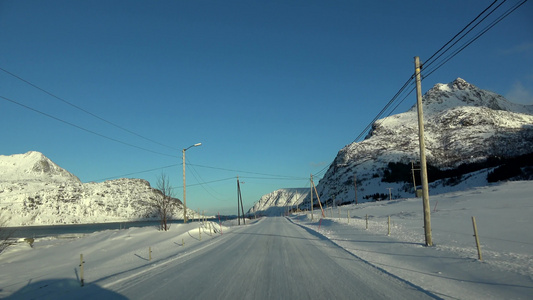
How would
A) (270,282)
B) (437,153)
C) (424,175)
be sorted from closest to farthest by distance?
(270,282) < (424,175) < (437,153)

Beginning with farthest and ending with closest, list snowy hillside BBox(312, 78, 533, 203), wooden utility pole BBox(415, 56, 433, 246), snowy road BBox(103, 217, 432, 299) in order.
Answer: snowy hillside BBox(312, 78, 533, 203)
wooden utility pole BBox(415, 56, 433, 246)
snowy road BBox(103, 217, 432, 299)

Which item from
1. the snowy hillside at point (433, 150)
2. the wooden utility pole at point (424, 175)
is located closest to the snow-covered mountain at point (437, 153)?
the snowy hillside at point (433, 150)

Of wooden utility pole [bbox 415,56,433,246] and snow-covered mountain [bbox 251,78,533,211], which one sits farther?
snow-covered mountain [bbox 251,78,533,211]

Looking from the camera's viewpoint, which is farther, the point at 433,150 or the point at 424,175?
the point at 433,150

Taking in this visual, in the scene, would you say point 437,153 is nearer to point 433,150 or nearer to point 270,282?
point 433,150

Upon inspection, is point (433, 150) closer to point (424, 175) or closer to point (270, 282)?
point (424, 175)

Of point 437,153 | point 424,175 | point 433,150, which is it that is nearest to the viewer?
point 424,175

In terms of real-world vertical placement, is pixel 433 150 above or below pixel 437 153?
above

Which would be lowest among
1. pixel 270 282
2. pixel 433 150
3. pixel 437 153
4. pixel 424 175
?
pixel 270 282

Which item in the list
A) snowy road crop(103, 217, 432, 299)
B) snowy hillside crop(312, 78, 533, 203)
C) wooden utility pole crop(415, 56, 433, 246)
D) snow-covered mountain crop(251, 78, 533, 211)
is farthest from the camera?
snowy hillside crop(312, 78, 533, 203)

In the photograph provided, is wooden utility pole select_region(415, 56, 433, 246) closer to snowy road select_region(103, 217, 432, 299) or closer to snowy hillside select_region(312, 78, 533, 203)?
snowy road select_region(103, 217, 432, 299)

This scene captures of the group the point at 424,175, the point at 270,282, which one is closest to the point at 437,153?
the point at 424,175

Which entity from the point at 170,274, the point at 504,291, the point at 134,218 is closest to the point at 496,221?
the point at 504,291

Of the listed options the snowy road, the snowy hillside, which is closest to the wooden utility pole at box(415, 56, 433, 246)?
the snowy road
